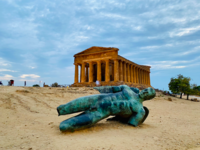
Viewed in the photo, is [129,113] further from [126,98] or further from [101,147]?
[101,147]

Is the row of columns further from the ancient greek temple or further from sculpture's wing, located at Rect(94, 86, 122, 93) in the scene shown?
sculpture's wing, located at Rect(94, 86, 122, 93)

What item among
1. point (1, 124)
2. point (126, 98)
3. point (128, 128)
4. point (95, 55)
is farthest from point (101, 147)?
point (95, 55)

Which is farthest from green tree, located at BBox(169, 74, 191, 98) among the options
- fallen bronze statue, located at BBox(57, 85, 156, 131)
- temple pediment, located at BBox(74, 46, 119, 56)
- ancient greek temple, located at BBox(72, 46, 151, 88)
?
fallen bronze statue, located at BBox(57, 85, 156, 131)

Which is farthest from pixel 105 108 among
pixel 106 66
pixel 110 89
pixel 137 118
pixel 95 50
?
pixel 95 50

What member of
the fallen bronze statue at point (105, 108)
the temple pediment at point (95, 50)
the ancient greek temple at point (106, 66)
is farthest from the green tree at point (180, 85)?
the fallen bronze statue at point (105, 108)

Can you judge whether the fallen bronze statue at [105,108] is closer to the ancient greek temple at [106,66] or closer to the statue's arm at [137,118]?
the statue's arm at [137,118]

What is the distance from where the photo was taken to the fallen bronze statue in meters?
4.52

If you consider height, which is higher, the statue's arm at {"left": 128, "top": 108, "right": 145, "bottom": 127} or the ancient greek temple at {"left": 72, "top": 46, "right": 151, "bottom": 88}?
the ancient greek temple at {"left": 72, "top": 46, "right": 151, "bottom": 88}

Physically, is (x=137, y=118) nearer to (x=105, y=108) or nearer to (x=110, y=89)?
(x=105, y=108)

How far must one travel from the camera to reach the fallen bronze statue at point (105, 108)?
14.8ft

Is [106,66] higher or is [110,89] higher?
[106,66]

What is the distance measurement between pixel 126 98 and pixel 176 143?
80.9 inches

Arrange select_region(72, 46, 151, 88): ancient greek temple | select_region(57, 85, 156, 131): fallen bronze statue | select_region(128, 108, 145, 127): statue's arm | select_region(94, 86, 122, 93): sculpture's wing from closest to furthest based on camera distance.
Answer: select_region(57, 85, 156, 131): fallen bronze statue → select_region(128, 108, 145, 127): statue's arm → select_region(94, 86, 122, 93): sculpture's wing → select_region(72, 46, 151, 88): ancient greek temple

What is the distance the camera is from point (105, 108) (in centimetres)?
492
